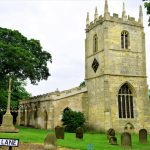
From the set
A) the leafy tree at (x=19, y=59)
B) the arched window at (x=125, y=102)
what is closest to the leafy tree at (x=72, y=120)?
the arched window at (x=125, y=102)

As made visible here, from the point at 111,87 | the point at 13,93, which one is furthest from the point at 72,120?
the point at 13,93

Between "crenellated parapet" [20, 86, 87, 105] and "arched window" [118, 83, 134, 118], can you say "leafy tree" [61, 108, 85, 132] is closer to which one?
"crenellated parapet" [20, 86, 87, 105]

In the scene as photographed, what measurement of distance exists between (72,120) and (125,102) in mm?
6691

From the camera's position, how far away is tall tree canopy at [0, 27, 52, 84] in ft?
109

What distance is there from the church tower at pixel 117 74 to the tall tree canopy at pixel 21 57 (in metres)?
5.79

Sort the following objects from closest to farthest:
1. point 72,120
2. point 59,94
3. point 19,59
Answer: point 19,59, point 72,120, point 59,94

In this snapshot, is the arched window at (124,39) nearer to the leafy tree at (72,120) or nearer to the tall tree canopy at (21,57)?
the tall tree canopy at (21,57)

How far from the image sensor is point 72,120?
111ft

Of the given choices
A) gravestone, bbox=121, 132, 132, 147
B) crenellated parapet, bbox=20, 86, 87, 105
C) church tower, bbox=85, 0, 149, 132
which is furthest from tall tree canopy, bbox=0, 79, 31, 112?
gravestone, bbox=121, 132, 132, 147

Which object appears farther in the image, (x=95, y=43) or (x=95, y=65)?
(x=95, y=43)

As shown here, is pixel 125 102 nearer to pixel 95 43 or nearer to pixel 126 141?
pixel 95 43

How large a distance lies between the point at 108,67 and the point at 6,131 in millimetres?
15027

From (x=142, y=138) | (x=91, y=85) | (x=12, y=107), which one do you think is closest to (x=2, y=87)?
(x=91, y=85)

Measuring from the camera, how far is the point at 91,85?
38.6 m
